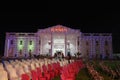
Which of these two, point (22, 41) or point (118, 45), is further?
point (118, 45)

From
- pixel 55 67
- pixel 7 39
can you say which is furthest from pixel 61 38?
pixel 55 67

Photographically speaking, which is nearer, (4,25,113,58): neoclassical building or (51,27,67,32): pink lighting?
(51,27,67,32): pink lighting

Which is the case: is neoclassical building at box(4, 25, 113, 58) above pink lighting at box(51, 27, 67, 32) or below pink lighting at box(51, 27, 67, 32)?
below

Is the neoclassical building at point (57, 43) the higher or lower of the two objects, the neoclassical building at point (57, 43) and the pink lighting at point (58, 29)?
the lower

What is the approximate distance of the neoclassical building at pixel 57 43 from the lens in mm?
66188

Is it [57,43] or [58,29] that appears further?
[57,43]

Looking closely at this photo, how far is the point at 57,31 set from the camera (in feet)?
216

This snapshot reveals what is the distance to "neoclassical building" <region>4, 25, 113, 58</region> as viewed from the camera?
217 ft

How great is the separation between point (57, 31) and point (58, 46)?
4832 mm

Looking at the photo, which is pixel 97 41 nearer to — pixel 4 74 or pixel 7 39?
pixel 7 39

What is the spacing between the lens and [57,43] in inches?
2672

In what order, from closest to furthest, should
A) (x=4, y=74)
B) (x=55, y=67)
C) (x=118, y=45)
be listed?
(x=4, y=74), (x=55, y=67), (x=118, y=45)

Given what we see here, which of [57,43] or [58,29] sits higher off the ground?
[58,29]

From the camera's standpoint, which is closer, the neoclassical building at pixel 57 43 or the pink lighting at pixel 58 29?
the pink lighting at pixel 58 29
